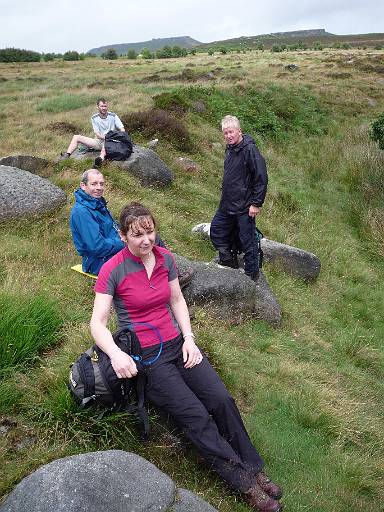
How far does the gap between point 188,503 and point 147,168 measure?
9.43 metres

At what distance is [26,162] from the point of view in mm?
11266

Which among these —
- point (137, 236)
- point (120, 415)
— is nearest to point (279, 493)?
point (120, 415)

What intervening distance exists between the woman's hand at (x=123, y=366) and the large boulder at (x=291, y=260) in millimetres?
5968

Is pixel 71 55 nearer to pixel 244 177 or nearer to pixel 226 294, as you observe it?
pixel 244 177

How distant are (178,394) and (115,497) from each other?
0.93 meters

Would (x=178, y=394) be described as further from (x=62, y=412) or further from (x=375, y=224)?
(x=375, y=224)

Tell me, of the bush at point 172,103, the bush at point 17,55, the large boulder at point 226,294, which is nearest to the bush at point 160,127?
the bush at point 172,103

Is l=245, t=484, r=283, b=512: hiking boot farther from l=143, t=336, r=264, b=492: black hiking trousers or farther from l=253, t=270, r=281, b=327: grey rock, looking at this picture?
l=253, t=270, r=281, b=327: grey rock

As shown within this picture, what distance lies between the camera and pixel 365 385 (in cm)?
657

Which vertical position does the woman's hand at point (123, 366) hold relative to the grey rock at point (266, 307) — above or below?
above

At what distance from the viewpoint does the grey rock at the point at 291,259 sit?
921 centimetres

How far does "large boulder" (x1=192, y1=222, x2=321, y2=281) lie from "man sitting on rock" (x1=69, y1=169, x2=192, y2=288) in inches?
143

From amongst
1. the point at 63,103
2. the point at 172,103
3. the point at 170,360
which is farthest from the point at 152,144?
the point at 170,360

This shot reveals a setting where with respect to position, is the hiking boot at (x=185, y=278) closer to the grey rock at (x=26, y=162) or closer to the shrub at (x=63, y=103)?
the grey rock at (x=26, y=162)
